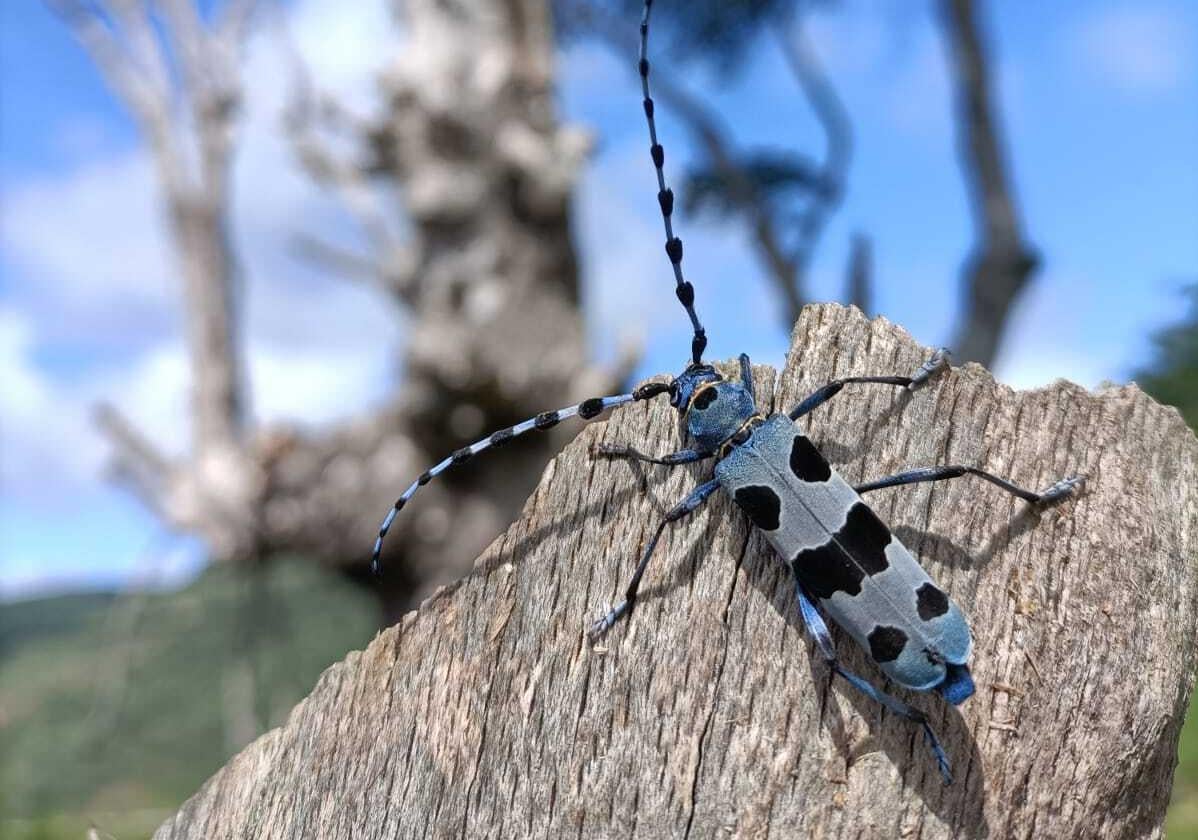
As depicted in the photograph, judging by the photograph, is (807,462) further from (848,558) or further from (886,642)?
(886,642)

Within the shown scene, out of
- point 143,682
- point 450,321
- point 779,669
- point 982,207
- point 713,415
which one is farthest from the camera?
point 143,682

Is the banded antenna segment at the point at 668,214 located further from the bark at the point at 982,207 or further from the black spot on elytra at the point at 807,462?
the bark at the point at 982,207

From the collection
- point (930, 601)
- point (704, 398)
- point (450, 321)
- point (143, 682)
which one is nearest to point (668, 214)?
point (704, 398)

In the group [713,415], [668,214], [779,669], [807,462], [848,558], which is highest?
[668,214]

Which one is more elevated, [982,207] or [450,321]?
[982,207]

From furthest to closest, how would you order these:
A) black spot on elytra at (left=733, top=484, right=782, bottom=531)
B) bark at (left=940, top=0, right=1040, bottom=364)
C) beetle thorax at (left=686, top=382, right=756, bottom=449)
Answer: bark at (left=940, top=0, right=1040, bottom=364) → beetle thorax at (left=686, top=382, right=756, bottom=449) → black spot on elytra at (left=733, top=484, right=782, bottom=531)

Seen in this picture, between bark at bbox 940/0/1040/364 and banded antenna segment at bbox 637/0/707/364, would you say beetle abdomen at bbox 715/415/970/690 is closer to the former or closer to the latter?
banded antenna segment at bbox 637/0/707/364

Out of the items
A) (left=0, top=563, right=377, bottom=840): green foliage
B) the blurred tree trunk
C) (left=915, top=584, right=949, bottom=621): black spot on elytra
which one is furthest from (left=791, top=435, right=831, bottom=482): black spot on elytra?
the blurred tree trunk
